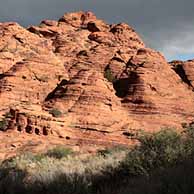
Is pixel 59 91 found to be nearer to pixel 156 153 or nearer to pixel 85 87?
pixel 85 87

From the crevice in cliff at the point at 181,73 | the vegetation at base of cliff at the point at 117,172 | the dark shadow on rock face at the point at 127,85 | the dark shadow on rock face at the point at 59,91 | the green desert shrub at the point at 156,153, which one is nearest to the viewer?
the vegetation at base of cliff at the point at 117,172

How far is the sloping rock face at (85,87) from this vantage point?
46.6 meters

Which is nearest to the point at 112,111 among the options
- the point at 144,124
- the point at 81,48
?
the point at 144,124

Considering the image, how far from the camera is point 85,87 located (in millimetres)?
54406

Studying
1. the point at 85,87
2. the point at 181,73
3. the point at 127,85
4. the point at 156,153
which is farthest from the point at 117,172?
the point at 181,73

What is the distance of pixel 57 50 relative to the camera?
6969 centimetres

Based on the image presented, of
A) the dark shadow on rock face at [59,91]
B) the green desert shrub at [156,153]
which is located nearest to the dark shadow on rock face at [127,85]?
the dark shadow on rock face at [59,91]

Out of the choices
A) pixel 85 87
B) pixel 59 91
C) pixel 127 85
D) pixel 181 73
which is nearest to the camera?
pixel 85 87

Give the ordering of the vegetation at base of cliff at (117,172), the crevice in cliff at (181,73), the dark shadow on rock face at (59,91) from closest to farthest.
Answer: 1. the vegetation at base of cliff at (117,172)
2. the dark shadow on rock face at (59,91)
3. the crevice in cliff at (181,73)

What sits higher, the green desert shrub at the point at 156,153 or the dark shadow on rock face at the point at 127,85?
the dark shadow on rock face at the point at 127,85

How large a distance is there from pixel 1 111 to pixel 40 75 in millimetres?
8842

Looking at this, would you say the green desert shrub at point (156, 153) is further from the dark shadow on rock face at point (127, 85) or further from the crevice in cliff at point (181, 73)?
the crevice in cliff at point (181, 73)

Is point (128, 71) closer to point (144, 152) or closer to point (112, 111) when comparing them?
point (112, 111)

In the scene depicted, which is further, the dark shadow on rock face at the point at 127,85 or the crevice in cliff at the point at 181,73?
the crevice in cliff at the point at 181,73
